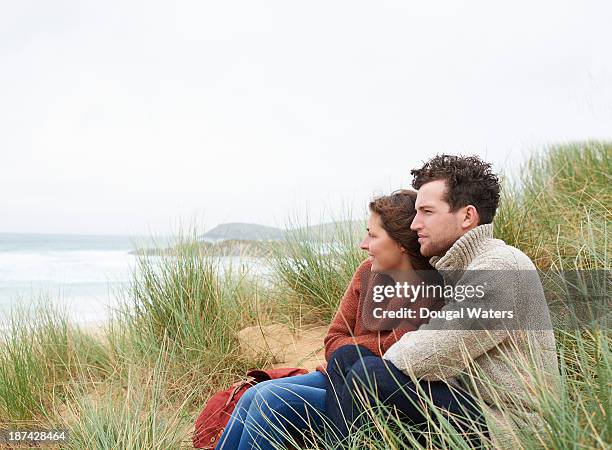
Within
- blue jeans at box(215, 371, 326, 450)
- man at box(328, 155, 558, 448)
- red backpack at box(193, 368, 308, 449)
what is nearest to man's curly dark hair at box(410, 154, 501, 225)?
man at box(328, 155, 558, 448)

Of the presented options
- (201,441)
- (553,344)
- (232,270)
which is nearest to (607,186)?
(232,270)

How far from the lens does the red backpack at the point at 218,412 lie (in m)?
3.15

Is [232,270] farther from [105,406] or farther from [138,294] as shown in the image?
[105,406]

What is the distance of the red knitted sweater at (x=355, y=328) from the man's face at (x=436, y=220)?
1.29 feet

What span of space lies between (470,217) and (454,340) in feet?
1.67

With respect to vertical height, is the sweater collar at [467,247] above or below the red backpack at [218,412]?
above

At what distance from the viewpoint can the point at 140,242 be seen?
→ 5008 millimetres

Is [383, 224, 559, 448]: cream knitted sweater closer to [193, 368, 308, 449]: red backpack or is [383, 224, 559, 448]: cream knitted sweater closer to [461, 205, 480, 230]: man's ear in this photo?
[461, 205, 480, 230]: man's ear

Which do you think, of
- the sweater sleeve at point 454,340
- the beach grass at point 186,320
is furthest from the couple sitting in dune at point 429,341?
the beach grass at point 186,320

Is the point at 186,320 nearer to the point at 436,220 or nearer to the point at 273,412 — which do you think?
the point at 273,412

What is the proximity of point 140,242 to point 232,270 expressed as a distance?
0.73 meters

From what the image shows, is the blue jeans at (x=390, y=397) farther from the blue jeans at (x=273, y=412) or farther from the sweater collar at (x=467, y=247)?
the sweater collar at (x=467, y=247)

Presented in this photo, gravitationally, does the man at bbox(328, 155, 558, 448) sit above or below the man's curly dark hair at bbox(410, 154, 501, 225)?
below

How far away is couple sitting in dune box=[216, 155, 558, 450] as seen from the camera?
225cm
